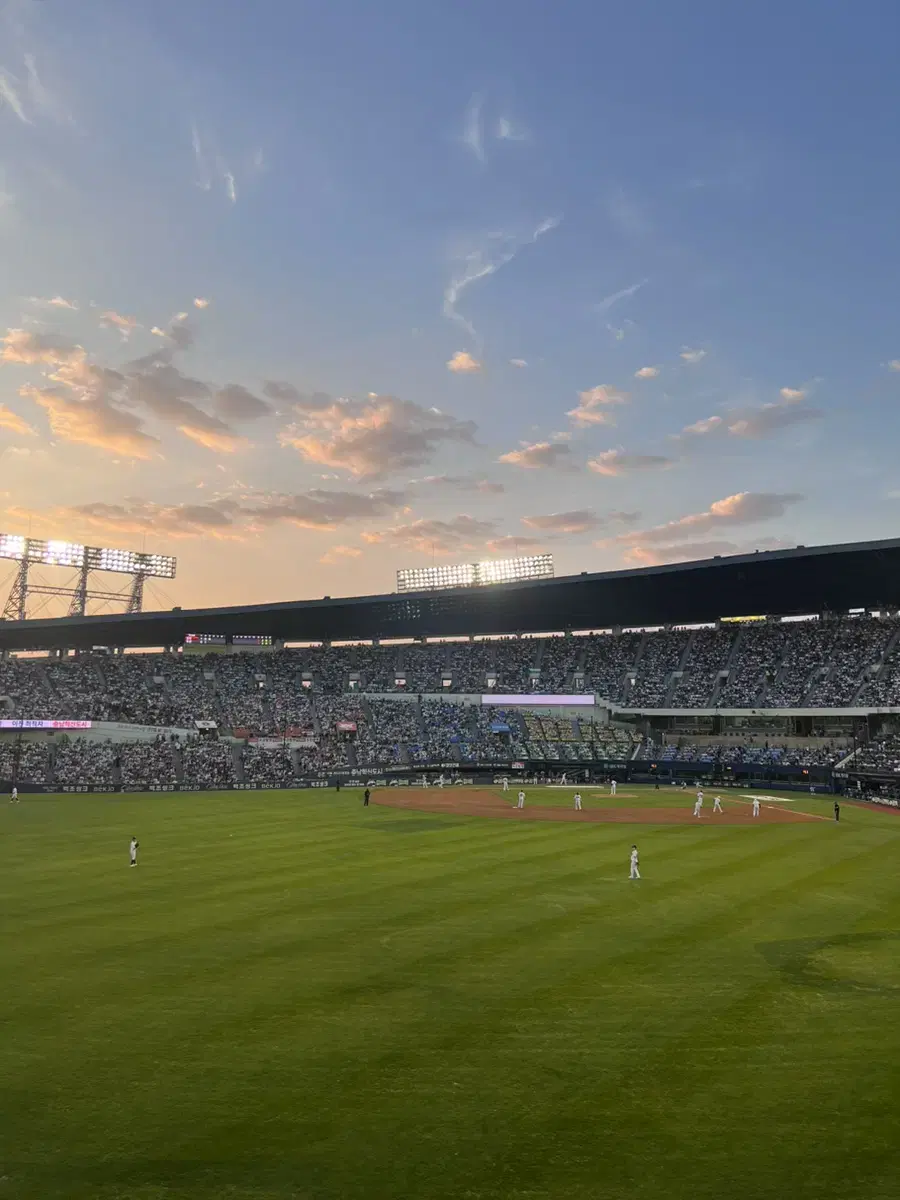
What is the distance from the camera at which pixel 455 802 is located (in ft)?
165

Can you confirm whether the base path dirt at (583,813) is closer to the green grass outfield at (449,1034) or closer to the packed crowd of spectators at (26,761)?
the green grass outfield at (449,1034)

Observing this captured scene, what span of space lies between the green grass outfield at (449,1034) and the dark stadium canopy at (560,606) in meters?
42.5

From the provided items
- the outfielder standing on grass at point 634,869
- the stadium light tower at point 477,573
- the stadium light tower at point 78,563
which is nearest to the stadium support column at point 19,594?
the stadium light tower at point 78,563

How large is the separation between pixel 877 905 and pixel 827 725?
55.6 m

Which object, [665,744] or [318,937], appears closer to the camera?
[318,937]

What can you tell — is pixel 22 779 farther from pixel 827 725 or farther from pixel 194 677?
pixel 827 725

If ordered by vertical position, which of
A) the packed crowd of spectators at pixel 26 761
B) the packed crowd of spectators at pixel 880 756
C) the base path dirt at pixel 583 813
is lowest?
the packed crowd of spectators at pixel 26 761

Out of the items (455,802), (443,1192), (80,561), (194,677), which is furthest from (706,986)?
(80,561)

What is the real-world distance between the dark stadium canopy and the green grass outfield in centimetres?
4248

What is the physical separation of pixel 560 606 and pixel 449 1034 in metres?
68.8

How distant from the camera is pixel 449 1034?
12.8 metres

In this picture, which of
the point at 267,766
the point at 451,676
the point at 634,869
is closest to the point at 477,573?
the point at 451,676

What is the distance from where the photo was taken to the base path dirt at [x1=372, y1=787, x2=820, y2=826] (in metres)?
40.5

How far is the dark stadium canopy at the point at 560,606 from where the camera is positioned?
214ft
